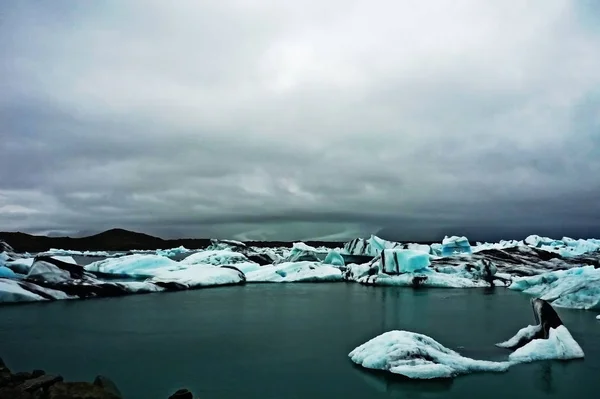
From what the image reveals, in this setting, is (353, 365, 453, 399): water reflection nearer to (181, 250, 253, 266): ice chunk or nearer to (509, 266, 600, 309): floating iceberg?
(509, 266, 600, 309): floating iceberg

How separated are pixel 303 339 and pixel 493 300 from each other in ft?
31.2

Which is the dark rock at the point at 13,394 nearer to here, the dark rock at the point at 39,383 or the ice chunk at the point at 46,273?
the dark rock at the point at 39,383

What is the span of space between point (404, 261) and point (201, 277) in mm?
9328

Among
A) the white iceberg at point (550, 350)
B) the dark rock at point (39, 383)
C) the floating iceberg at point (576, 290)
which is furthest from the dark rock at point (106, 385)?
the floating iceberg at point (576, 290)

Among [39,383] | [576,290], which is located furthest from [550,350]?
[576,290]

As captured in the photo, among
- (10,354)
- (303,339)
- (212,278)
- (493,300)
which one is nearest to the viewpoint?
(10,354)

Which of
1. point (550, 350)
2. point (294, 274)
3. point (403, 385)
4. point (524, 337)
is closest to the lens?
point (403, 385)

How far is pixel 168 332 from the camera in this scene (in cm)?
1079

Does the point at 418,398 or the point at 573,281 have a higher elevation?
the point at 573,281

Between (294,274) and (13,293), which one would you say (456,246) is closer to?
(294,274)

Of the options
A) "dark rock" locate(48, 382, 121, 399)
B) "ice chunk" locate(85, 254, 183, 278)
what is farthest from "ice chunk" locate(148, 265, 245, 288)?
"dark rock" locate(48, 382, 121, 399)

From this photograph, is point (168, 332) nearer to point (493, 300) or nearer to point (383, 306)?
point (383, 306)

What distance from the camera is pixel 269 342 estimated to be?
9.70 m

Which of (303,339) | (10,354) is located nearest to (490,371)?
(303,339)
